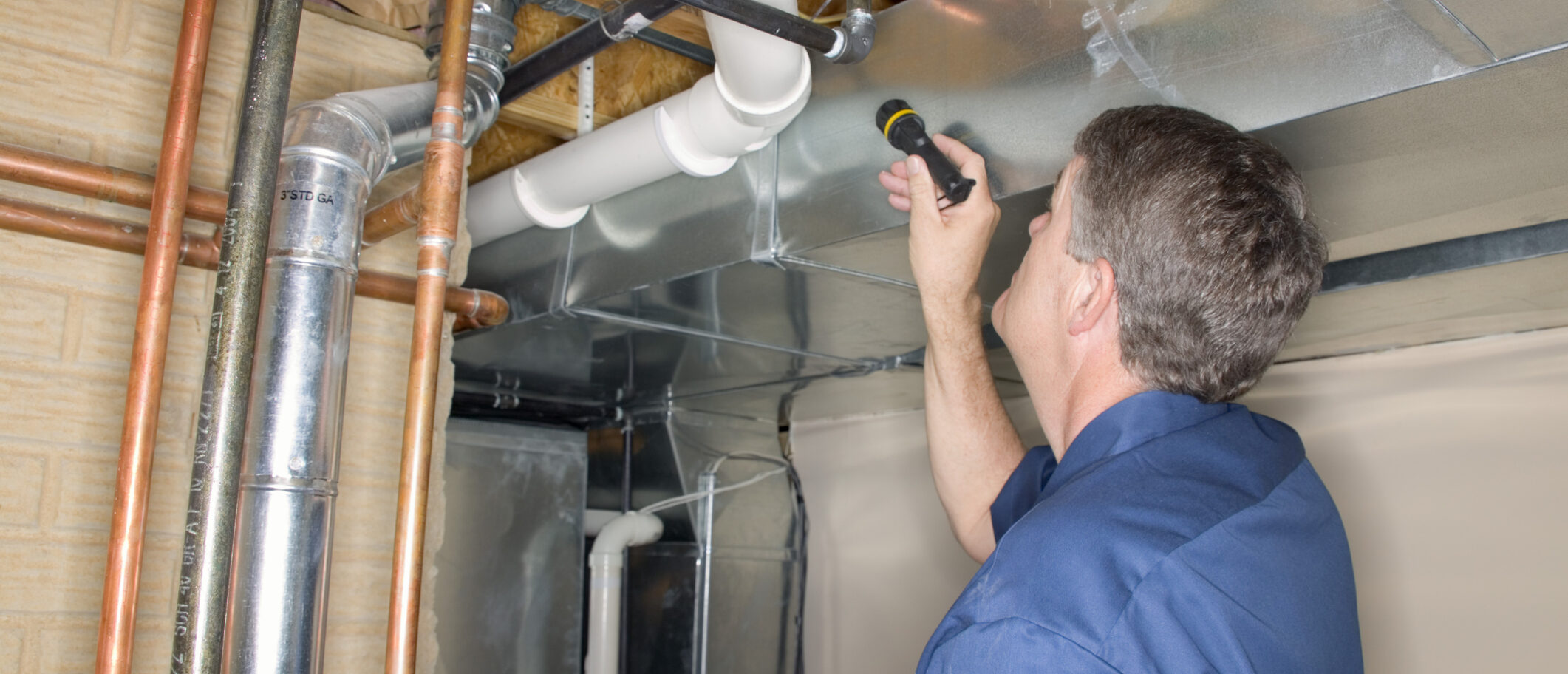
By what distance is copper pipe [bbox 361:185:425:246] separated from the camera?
47.2 inches

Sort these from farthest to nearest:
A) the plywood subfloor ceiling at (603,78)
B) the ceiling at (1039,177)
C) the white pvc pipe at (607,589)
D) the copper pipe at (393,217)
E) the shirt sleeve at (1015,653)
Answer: the white pvc pipe at (607,589)
the plywood subfloor ceiling at (603,78)
the copper pipe at (393,217)
the ceiling at (1039,177)
the shirt sleeve at (1015,653)

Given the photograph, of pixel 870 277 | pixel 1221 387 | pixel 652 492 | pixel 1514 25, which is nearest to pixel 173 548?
pixel 870 277

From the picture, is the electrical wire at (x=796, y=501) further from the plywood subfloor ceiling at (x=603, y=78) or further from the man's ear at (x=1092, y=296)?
the man's ear at (x=1092, y=296)

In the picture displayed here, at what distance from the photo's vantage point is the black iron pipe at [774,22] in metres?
1.00

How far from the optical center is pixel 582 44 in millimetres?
1242

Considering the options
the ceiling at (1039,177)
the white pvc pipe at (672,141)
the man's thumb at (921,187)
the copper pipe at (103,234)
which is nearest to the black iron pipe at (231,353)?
the copper pipe at (103,234)

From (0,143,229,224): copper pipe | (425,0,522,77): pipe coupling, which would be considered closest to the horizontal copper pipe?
(0,143,229,224): copper pipe

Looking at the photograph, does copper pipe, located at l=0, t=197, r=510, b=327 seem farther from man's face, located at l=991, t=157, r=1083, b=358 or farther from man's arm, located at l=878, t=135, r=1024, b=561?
man's face, located at l=991, t=157, r=1083, b=358

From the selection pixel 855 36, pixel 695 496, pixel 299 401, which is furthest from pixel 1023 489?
pixel 695 496

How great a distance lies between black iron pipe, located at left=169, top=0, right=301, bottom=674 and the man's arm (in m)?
0.66

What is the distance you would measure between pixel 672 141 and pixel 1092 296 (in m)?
0.64

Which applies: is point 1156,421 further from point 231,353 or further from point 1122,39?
point 231,353

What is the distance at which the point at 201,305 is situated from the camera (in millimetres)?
1272

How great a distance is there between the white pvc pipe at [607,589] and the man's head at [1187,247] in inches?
74.0
